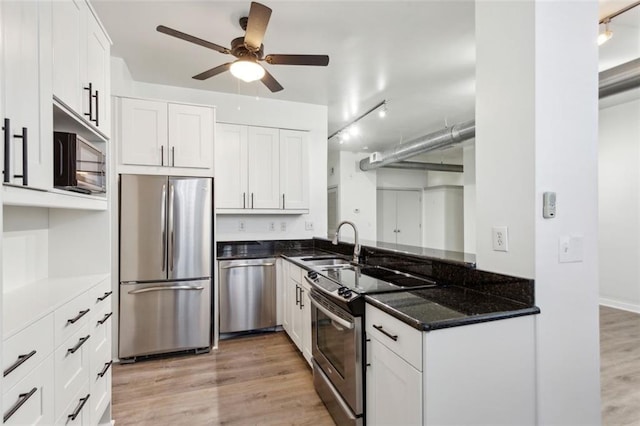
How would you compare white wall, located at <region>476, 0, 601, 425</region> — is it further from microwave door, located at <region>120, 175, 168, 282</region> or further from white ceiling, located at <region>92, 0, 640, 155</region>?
microwave door, located at <region>120, 175, 168, 282</region>

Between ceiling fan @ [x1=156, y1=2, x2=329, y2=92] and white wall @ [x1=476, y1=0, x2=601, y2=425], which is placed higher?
ceiling fan @ [x1=156, y1=2, x2=329, y2=92]

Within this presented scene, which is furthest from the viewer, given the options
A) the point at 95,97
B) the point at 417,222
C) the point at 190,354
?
the point at 417,222

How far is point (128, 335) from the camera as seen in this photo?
114 inches

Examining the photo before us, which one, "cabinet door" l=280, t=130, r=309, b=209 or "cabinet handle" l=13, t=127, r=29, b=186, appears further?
"cabinet door" l=280, t=130, r=309, b=209

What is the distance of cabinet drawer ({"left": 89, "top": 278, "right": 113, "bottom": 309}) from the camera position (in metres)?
1.78

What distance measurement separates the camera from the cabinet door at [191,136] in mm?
3059

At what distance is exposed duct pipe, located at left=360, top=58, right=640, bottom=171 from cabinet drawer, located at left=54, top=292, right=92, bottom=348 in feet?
14.1

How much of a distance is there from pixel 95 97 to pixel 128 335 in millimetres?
2103

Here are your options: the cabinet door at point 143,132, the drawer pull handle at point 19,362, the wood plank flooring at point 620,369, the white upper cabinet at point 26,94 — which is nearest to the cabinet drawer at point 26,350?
the drawer pull handle at point 19,362

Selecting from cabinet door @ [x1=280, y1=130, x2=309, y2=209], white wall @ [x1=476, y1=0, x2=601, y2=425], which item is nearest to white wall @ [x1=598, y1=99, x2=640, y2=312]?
white wall @ [x1=476, y1=0, x2=601, y2=425]

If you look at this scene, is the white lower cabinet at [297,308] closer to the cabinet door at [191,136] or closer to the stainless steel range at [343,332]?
the stainless steel range at [343,332]

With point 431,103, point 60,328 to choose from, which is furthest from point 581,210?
point 431,103

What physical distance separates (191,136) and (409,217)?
6.32m

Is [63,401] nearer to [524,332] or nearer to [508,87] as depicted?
[524,332]
